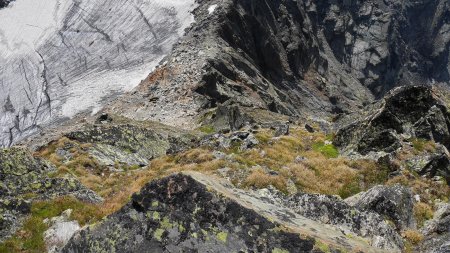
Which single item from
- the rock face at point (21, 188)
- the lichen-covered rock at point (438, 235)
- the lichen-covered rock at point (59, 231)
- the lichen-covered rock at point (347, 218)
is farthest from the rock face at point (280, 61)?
the lichen-covered rock at point (59, 231)

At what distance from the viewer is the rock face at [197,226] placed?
28.2 ft

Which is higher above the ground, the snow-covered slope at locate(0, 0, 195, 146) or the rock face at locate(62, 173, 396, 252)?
the rock face at locate(62, 173, 396, 252)

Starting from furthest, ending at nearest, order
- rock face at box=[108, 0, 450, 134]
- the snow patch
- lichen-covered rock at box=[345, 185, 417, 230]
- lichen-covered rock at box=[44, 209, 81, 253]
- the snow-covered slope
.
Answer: the snow patch
the snow-covered slope
rock face at box=[108, 0, 450, 134]
lichen-covered rock at box=[345, 185, 417, 230]
lichen-covered rock at box=[44, 209, 81, 253]

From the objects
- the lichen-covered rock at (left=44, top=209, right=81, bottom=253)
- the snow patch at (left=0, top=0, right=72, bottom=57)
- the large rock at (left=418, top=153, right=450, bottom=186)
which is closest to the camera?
the lichen-covered rock at (left=44, top=209, right=81, bottom=253)

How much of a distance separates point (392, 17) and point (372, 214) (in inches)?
7236

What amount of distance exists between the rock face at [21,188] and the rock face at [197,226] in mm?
4836

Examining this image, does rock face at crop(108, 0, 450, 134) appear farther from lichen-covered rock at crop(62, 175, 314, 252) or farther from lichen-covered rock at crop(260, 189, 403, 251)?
lichen-covered rock at crop(62, 175, 314, 252)

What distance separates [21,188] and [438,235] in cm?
1369

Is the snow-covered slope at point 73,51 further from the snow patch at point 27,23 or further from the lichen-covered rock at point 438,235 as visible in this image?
the lichen-covered rock at point 438,235

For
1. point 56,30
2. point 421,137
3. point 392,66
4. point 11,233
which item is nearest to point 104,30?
point 56,30

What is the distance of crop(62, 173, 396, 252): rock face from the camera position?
28.2ft

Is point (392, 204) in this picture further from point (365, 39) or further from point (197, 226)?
point (365, 39)

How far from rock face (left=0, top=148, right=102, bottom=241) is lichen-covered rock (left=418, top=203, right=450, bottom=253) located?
36.2 ft

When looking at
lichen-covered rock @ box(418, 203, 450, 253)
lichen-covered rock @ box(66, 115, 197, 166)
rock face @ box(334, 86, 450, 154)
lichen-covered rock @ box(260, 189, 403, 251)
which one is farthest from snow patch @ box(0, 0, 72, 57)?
lichen-covered rock @ box(418, 203, 450, 253)
